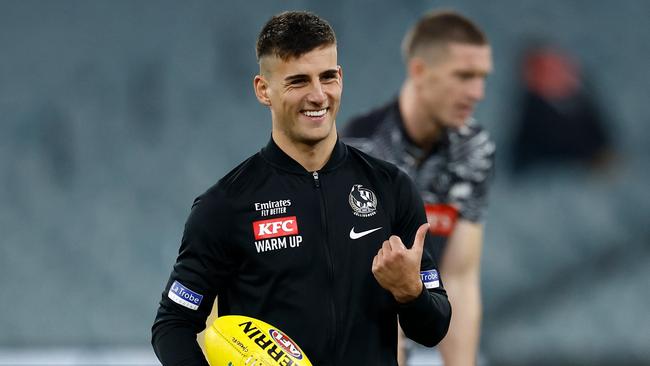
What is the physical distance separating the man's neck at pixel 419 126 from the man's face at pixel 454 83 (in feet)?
0.08

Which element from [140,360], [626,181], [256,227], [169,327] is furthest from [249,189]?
[626,181]

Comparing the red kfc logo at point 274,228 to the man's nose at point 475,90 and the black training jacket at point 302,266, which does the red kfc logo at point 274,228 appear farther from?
the man's nose at point 475,90

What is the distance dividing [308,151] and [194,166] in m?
4.45

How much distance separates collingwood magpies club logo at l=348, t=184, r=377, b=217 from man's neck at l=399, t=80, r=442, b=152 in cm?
205

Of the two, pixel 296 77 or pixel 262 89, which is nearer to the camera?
pixel 296 77

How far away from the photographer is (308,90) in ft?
7.84

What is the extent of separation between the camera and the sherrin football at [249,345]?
234 cm

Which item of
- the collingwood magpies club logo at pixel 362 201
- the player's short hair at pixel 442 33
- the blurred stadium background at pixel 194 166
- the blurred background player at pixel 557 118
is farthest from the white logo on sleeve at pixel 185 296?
the blurred background player at pixel 557 118

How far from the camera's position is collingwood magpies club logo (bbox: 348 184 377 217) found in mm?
2482

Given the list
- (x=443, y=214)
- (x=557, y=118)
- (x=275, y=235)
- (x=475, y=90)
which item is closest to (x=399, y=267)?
(x=275, y=235)

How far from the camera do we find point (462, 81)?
184 inches

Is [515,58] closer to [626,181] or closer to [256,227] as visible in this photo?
[626,181]

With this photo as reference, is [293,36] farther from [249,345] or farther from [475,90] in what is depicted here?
[475,90]

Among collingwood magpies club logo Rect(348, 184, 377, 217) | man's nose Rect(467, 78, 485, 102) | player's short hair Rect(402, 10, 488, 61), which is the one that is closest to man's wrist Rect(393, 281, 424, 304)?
Result: collingwood magpies club logo Rect(348, 184, 377, 217)
